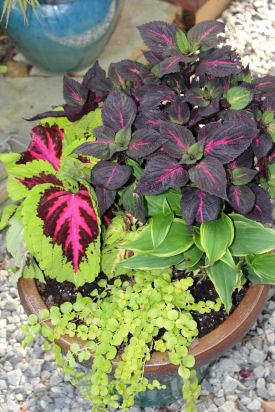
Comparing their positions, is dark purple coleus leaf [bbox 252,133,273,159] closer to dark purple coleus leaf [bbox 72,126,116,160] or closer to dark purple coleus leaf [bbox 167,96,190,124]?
dark purple coleus leaf [bbox 167,96,190,124]

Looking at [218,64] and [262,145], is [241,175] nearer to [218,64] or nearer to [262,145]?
[262,145]

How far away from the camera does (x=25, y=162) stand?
4.38ft

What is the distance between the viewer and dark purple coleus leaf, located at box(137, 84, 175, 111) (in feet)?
3.68

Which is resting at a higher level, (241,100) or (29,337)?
(241,100)

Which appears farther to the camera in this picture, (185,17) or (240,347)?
(185,17)

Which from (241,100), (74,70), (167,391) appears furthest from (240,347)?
(74,70)

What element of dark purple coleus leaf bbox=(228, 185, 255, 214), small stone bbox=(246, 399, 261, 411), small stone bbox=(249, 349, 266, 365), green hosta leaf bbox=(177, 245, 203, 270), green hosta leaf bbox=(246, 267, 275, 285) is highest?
dark purple coleus leaf bbox=(228, 185, 255, 214)

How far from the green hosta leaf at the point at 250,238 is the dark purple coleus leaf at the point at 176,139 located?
0.86 ft

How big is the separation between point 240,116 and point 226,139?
85 mm

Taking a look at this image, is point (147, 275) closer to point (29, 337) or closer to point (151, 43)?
point (29, 337)

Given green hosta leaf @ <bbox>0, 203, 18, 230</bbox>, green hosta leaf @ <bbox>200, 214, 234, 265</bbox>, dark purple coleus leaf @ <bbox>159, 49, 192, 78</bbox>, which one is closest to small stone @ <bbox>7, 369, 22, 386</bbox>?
green hosta leaf @ <bbox>0, 203, 18, 230</bbox>

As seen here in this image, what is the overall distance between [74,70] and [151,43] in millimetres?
1476

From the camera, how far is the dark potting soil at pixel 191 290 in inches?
50.2

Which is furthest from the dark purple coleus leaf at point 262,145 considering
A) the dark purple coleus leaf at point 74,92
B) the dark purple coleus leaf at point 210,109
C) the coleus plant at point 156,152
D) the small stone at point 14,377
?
the small stone at point 14,377
